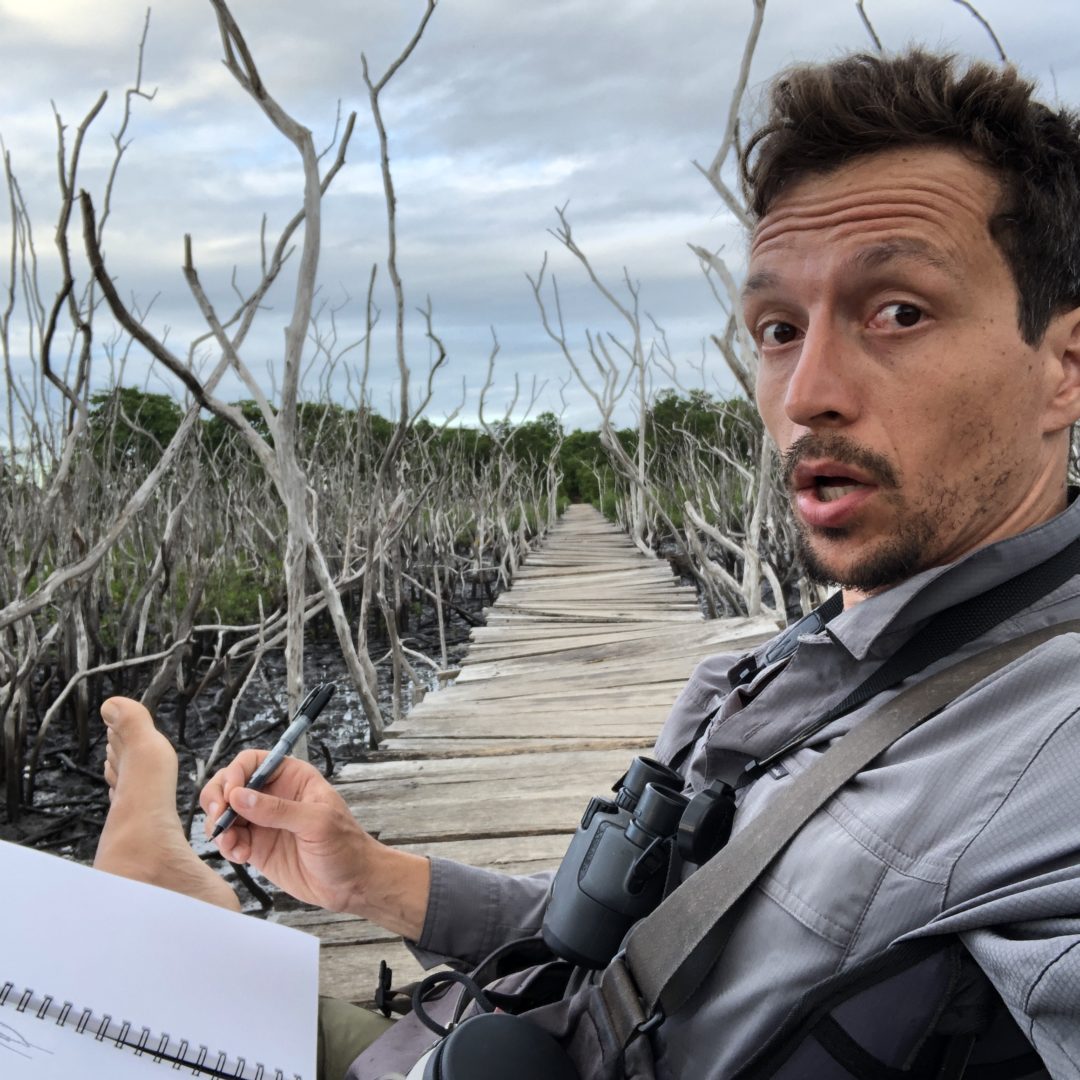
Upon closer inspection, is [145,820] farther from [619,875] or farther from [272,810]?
[619,875]

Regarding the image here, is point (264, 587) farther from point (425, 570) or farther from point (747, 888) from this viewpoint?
point (747, 888)

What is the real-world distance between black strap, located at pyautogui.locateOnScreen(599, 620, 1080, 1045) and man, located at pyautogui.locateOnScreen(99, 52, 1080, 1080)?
0.6 inches

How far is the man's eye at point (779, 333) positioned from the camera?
1151mm

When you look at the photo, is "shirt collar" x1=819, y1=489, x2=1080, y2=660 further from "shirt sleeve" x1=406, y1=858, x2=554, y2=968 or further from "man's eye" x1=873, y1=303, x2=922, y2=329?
"shirt sleeve" x1=406, y1=858, x2=554, y2=968

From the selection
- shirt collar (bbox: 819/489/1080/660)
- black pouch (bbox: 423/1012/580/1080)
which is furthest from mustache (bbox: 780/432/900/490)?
black pouch (bbox: 423/1012/580/1080)

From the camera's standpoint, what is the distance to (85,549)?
4.40 m

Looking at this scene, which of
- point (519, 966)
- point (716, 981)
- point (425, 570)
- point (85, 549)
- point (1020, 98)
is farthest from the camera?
point (425, 570)

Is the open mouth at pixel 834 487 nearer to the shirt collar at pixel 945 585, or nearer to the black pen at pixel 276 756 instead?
the shirt collar at pixel 945 585

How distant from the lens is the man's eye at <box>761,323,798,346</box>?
1151mm

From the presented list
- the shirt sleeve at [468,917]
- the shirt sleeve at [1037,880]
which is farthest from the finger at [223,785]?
the shirt sleeve at [1037,880]

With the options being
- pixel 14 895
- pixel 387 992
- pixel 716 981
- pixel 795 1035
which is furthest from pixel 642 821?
pixel 14 895

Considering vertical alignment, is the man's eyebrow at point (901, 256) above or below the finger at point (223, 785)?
above

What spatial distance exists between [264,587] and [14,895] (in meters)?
10.9

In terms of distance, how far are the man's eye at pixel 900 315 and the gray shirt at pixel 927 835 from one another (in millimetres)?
240
